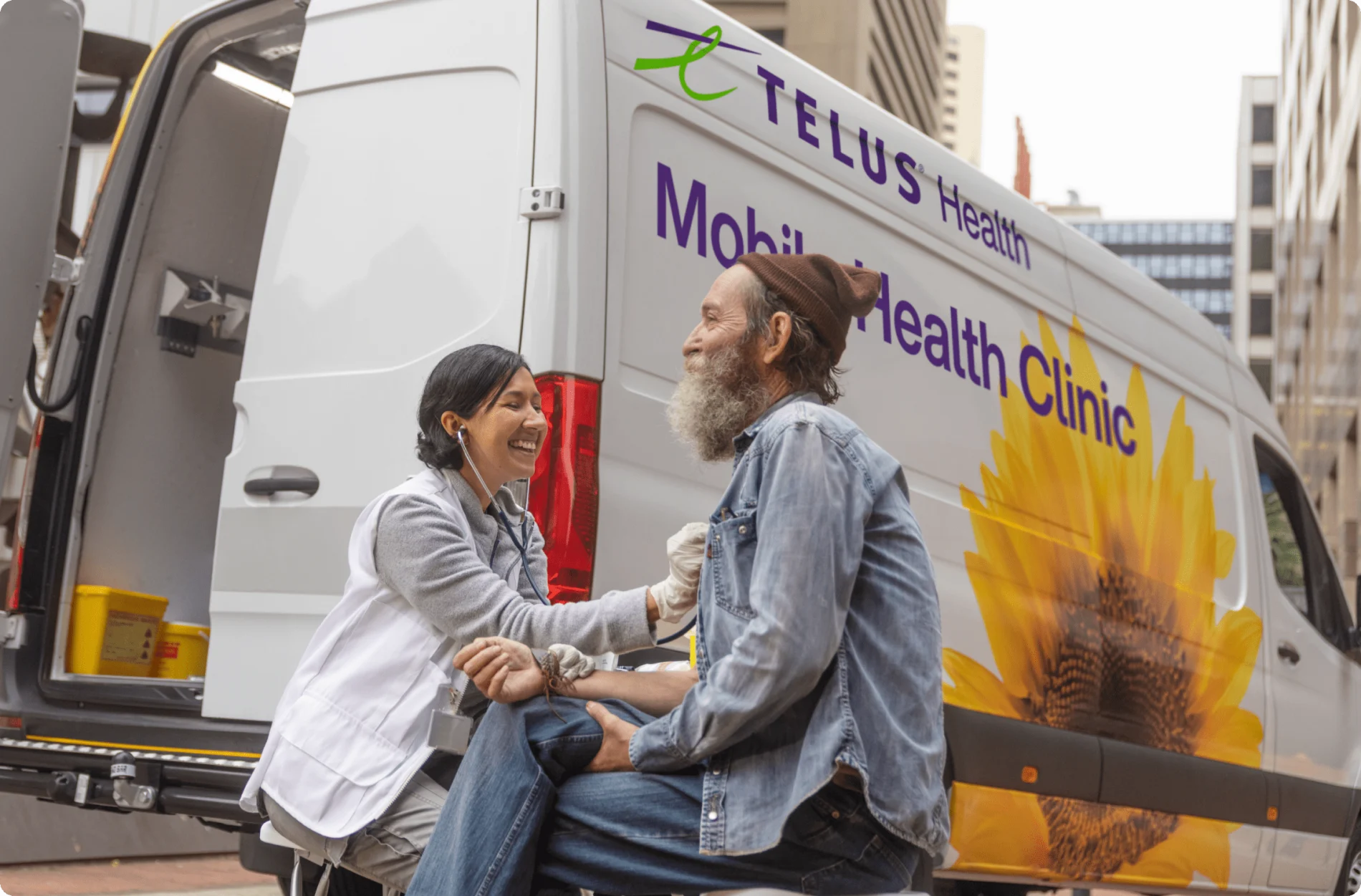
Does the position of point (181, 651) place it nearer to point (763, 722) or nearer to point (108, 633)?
point (108, 633)

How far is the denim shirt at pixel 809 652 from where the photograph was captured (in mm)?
2033

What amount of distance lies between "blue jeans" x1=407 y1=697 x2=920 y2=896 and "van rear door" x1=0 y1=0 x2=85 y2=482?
1.98 metres

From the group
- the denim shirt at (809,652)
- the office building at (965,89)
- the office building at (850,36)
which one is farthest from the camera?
the office building at (965,89)

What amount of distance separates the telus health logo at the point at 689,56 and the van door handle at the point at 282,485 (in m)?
1.18

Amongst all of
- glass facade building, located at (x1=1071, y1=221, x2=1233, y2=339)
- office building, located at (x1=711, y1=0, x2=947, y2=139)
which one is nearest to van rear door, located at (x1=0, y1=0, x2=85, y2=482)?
office building, located at (x1=711, y1=0, x2=947, y2=139)

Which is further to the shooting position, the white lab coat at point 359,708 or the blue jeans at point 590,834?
the white lab coat at point 359,708

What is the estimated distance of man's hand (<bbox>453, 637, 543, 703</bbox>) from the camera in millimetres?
2227

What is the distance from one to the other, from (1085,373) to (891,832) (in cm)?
338

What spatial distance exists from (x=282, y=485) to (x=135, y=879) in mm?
3245

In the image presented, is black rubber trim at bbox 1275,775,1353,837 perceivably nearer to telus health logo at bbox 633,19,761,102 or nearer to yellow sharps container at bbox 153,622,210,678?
telus health logo at bbox 633,19,761,102

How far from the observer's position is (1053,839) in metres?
4.55

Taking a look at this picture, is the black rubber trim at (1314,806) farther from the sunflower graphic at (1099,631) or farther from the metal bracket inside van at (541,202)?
the metal bracket inside van at (541,202)

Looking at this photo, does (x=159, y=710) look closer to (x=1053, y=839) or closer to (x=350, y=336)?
(x=350, y=336)

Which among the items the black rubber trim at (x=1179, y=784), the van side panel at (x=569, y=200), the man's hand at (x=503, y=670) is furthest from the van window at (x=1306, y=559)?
the man's hand at (x=503, y=670)
